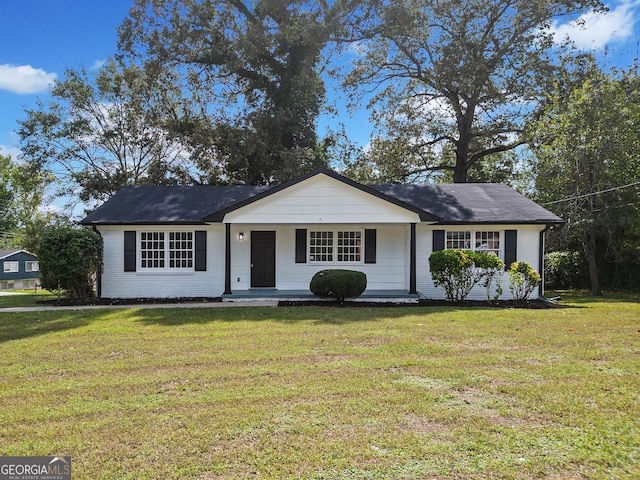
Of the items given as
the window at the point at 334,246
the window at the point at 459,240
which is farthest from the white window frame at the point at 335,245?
the window at the point at 459,240

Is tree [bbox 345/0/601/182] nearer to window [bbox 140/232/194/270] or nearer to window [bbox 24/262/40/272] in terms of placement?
window [bbox 140/232/194/270]

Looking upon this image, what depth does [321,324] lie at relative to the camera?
880cm

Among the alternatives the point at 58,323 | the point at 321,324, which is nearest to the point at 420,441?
the point at 321,324

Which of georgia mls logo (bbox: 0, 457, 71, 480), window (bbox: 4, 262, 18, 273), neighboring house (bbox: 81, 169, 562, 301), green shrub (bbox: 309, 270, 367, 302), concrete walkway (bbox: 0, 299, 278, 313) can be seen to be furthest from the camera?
window (bbox: 4, 262, 18, 273)

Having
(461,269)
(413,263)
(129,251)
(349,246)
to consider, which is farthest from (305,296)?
(129,251)

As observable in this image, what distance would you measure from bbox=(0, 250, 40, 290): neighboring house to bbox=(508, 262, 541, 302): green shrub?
4700 centimetres

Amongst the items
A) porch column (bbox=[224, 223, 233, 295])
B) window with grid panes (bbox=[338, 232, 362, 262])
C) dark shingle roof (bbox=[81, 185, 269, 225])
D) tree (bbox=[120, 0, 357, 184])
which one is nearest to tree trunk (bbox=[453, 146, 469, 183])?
tree (bbox=[120, 0, 357, 184])

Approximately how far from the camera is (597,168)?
53.3 feet

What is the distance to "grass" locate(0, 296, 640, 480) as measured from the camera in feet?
10.2

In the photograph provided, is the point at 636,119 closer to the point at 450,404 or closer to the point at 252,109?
the point at 450,404

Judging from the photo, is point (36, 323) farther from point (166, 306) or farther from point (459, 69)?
point (459, 69)

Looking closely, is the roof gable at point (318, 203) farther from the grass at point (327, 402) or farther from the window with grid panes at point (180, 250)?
the grass at point (327, 402)

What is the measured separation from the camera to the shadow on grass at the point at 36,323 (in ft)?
26.2

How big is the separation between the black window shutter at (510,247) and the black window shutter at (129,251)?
12306mm
